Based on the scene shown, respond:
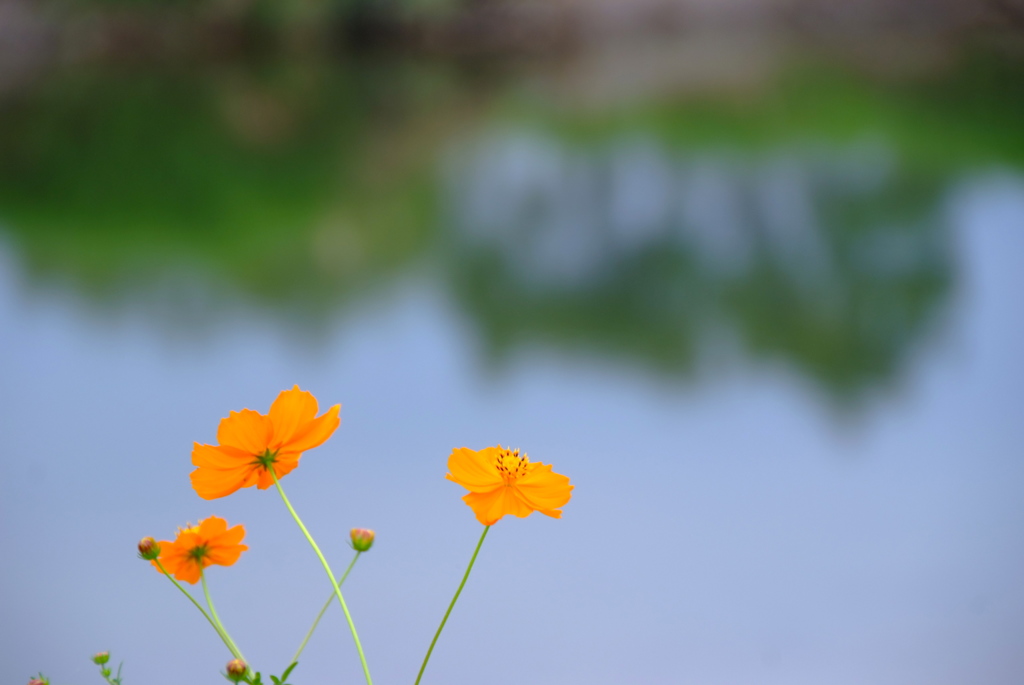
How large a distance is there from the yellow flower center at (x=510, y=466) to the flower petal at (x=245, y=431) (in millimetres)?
82

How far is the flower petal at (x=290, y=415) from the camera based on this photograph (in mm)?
338

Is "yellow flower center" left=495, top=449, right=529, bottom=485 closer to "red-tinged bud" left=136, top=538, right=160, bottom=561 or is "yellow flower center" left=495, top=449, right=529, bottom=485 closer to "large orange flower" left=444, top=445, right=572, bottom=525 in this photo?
"large orange flower" left=444, top=445, right=572, bottom=525

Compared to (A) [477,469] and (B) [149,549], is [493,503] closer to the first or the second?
(A) [477,469]

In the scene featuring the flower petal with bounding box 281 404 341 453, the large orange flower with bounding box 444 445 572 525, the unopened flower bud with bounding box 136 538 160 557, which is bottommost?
the unopened flower bud with bounding box 136 538 160 557

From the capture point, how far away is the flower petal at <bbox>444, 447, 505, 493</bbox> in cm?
34

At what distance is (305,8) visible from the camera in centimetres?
627

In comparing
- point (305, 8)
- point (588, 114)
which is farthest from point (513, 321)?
point (305, 8)

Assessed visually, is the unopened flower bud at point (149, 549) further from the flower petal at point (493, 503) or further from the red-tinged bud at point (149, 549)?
the flower petal at point (493, 503)

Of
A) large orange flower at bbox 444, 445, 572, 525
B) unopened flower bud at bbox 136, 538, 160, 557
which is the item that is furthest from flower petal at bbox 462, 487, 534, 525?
unopened flower bud at bbox 136, 538, 160, 557

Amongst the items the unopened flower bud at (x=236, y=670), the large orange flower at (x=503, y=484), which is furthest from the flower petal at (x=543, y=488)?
the unopened flower bud at (x=236, y=670)

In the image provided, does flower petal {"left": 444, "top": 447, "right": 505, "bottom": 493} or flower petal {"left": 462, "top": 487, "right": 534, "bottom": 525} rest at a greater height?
flower petal {"left": 444, "top": 447, "right": 505, "bottom": 493}

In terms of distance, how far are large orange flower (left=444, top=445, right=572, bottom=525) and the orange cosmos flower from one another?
0.10 meters

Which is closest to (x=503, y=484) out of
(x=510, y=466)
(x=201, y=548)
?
(x=510, y=466)

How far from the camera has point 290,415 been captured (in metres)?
0.34
